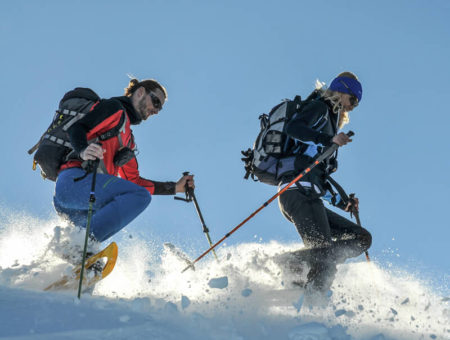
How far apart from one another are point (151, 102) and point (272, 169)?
1.73 metres

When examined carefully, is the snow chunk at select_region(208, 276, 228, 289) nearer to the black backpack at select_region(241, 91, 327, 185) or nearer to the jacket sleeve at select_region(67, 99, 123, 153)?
the black backpack at select_region(241, 91, 327, 185)

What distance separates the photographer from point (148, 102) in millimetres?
5637

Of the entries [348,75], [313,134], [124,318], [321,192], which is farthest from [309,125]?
[124,318]

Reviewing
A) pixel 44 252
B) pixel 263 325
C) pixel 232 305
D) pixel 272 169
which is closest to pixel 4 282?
pixel 44 252

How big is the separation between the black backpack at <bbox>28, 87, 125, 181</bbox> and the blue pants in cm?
18

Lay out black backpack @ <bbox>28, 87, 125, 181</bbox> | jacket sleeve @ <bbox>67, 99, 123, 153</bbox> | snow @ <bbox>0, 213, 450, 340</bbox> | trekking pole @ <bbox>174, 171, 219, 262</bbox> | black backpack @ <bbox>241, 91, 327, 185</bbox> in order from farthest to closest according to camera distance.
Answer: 1. trekking pole @ <bbox>174, 171, 219, 262</bbox>
2. black backpack @ <bbox>241, 91, 327, 185</bbox>
3. black backpack @ <bbox>28, 87, 125, 181</bbox>
4. jacket sleeve @ <bbox>67, 99, 123, 153</bbox>
5. snow @ <bbox>0, 213, 450, 340</bbox>

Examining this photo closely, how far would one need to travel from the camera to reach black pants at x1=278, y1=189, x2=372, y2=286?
16.3 ft

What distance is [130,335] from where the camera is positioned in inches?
108

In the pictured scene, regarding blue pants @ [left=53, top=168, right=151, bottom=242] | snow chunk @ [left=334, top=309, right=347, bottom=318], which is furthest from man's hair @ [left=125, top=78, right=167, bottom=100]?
snow chunk @ [left=334, top=309, right=347, bottom=318]

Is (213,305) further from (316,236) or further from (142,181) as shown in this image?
(142,181)

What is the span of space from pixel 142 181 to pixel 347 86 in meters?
3.12

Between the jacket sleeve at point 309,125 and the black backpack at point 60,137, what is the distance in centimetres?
194

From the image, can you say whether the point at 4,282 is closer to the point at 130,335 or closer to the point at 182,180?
the point at 130,335

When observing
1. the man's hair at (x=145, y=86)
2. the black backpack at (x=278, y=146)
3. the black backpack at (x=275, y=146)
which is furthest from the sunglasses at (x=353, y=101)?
the man's hair at (x=145, y=86)
